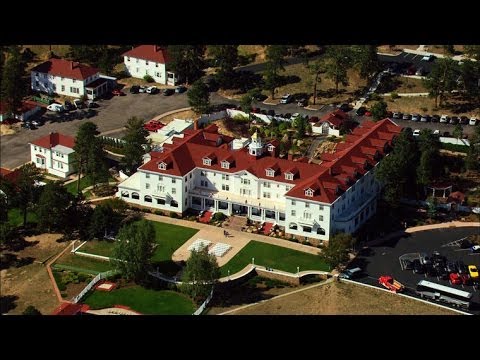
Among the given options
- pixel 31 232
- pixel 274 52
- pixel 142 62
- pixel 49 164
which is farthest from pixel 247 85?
pixel 31 232

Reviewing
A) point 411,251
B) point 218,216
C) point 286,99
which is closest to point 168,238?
point 218,216

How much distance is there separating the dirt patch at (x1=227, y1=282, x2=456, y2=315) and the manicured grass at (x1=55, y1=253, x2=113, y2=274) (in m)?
13.0

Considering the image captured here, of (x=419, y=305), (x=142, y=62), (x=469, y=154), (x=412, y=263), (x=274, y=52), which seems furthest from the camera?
(x=142, y=62)

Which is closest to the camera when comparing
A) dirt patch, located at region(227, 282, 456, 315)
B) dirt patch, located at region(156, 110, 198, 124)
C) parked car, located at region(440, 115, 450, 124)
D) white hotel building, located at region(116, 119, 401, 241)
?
dirt patch, located at region(227, 282, 456, 315)

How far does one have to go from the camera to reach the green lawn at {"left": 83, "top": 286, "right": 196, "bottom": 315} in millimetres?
58947

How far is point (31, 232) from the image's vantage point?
7075cm

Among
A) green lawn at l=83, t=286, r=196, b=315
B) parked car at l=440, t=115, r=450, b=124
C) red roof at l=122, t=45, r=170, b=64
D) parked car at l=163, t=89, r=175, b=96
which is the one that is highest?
red roof at l=122, t=45, r=170, b=64

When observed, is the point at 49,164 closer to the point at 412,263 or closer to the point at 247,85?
the point at 247,85

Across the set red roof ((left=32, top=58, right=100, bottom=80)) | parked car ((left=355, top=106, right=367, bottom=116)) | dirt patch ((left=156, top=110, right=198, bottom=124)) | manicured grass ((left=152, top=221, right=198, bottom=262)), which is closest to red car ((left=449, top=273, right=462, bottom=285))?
manicured grass ((left=152, top=221, right=198, bottom=262))

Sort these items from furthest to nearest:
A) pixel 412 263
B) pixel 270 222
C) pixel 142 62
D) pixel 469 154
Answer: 1. pixel 142 62
2. pixel 469 154
3. pixel 270 222
4. pixel 412 263

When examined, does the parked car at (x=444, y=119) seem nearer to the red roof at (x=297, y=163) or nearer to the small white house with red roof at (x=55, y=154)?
the red roof at (x=297, y=163)

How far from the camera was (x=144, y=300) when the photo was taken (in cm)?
6019

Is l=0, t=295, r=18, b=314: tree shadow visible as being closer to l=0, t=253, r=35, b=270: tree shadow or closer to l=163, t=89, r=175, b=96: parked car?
l=0, t=253, r=35, b=270: tree shadow

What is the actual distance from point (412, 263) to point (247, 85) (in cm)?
4039
